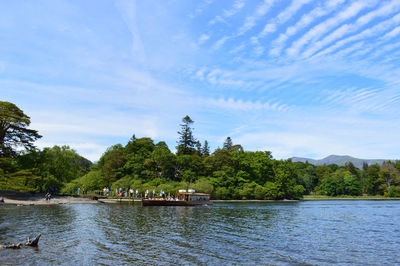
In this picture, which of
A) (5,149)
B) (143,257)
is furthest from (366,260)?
(5,149)

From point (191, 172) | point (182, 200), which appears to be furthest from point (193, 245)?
point (191, 172)

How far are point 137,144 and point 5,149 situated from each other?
1813 inches

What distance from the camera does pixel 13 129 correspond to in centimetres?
5509

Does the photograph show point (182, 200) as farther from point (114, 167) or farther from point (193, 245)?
point (114, 167)

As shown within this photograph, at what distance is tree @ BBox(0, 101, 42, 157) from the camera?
2055 inches

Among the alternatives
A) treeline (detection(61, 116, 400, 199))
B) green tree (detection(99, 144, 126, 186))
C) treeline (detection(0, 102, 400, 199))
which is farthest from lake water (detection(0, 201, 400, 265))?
green tree (detection(99, 144, 126, 186))

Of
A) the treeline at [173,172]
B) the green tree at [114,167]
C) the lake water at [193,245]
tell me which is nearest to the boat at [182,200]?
the treeline at [173,172]

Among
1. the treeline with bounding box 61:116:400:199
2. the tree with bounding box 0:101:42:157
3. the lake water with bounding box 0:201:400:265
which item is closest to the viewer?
the lake water with bounding box 0:201:400:265

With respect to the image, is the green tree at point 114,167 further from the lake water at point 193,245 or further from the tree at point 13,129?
the lake water at point 193,245

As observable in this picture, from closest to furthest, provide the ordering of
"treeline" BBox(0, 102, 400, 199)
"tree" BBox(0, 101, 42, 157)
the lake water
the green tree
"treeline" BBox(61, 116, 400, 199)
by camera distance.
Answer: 1. the lake water
2. "tree" BBox(0, 101, 42, 157)
3. "treeline" BBox(0, 102, 400, 199)
4. "treeline" BBox(61, 116, 400, 199)
5. the green tree

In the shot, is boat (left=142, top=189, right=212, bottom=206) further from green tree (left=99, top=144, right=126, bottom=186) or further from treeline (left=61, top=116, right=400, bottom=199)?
green tree (left=99, top=144, right=126, bottom=186)

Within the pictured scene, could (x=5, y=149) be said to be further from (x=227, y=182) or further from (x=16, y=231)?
(x=227, y=182)

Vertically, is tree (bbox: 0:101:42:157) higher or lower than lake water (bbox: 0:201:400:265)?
higher

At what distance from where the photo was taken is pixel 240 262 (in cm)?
1584
